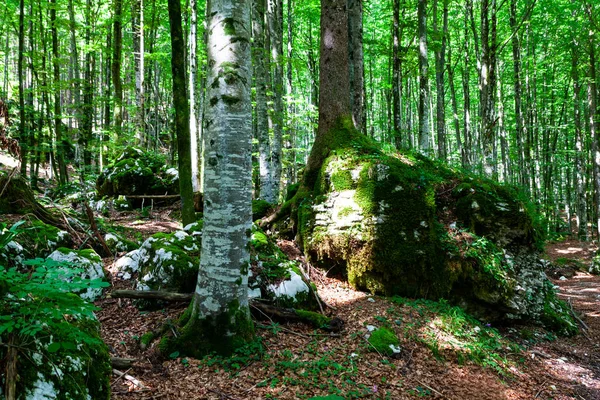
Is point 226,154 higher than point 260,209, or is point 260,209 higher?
point 226,154

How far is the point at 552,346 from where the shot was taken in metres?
6.00

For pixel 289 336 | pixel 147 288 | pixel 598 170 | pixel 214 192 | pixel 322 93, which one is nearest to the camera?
pixel 214 192

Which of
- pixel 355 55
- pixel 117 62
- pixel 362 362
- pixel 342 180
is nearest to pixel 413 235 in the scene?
pixel 342 180

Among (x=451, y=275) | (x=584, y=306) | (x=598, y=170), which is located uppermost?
(x=598, y=170)

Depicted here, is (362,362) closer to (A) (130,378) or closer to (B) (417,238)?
(A) (130,378)

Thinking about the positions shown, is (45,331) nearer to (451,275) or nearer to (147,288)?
(147,288)

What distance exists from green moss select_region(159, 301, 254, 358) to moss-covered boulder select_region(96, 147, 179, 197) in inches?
346

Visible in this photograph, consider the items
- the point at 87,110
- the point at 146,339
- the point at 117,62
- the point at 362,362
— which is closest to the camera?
the point at 146,339

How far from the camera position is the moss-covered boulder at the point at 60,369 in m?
1.76

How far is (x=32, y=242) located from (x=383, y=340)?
17.3 ft

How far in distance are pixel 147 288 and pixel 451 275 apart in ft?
16.4

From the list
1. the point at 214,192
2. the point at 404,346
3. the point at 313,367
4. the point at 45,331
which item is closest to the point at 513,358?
the point at 404,346

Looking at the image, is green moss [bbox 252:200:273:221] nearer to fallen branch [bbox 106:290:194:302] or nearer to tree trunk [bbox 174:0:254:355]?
fallen branch [bbox 106:290:194:302]

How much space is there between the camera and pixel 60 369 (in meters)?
1.92
